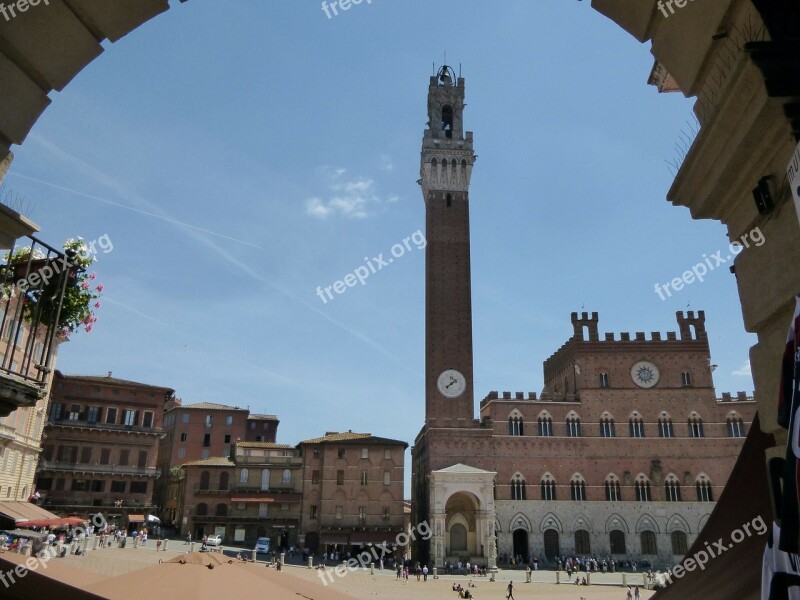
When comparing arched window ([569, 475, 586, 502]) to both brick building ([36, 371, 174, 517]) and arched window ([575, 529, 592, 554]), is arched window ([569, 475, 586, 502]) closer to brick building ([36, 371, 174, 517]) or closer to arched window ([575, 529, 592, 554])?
arched window ([575, 529, 592, 554])

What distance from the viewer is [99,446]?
4975 centimetres

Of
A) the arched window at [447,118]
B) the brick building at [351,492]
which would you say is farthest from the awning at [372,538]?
the arched window at [447,118]

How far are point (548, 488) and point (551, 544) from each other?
407cm

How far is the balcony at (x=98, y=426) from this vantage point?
48728 mm

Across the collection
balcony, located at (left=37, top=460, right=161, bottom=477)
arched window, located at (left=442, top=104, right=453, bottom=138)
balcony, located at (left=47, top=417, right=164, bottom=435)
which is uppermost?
arched window, located at (left=442, top=104, right=453, bottom=138)

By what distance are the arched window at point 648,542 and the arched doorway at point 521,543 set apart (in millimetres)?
8812

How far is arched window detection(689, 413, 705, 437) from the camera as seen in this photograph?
4988cm

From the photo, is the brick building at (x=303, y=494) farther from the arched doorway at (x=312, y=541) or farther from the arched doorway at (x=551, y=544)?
the arched doorway at (x=551, y=544)

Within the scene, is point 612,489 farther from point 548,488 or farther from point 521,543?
point 521,543

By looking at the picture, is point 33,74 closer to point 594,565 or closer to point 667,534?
point 594,565

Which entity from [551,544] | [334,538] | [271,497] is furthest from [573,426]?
[271,497]

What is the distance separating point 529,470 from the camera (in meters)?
48.3

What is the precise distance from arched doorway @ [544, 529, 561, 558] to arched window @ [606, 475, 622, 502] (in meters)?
5.25

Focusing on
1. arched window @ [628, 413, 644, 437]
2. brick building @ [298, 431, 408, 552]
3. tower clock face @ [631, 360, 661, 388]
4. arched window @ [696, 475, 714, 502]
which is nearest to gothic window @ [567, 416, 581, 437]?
arched window @ [628, 413, 644, 437]
